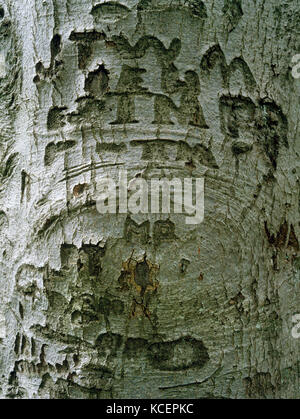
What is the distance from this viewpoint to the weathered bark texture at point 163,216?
0.90 m

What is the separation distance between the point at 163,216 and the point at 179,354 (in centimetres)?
24

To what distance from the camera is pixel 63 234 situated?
931 millimetres

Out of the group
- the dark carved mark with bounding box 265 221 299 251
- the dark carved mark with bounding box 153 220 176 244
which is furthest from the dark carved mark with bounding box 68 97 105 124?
the dark carved mark with bounding box 265 221 299 251

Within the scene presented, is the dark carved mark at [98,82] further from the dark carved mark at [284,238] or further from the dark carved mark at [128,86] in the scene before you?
the dark carved mark at [284,238]

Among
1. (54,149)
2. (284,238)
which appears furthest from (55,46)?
(284,238)

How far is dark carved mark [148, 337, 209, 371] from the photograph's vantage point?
0.91 m

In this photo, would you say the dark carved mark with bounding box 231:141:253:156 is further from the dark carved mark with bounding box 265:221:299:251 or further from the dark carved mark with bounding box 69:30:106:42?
the dark carved mark with bounding box 69:30:106:42

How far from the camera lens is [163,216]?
90 centimetres

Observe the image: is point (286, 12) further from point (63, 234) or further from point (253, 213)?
point (63, 234)

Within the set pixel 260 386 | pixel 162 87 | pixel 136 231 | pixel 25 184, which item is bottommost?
pixel 260 386

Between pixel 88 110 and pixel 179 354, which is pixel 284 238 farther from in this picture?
pixel 88 110

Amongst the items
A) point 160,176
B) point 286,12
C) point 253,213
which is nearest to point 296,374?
point 253,213
